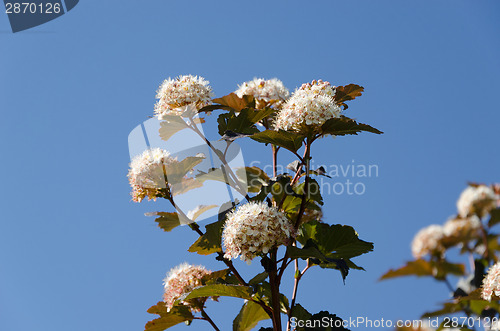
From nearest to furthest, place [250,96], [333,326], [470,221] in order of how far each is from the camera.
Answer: [333,326] < [470,221] < [250,96]

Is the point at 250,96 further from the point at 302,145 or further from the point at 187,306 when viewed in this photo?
the point at 187,306

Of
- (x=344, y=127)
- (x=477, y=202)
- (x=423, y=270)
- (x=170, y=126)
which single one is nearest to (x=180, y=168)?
(x=170, y=126)

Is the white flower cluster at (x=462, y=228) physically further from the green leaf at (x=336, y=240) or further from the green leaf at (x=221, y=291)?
the green leaf at (x=221, y=291)

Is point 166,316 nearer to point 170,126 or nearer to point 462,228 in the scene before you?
point 170,126

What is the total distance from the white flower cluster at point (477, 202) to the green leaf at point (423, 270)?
58cm

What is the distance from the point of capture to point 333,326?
2109 millimetres

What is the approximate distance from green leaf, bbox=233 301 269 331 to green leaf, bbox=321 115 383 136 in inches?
33.8

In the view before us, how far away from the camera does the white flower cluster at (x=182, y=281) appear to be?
2.32m

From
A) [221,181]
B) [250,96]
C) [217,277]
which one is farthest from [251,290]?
[250,96]

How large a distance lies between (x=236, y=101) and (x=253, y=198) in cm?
57

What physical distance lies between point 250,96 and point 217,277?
2.77ft

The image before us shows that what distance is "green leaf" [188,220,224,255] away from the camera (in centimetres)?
211

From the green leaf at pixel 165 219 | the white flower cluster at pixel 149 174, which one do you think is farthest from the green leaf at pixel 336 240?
the white flower cluster at pixel 149 174

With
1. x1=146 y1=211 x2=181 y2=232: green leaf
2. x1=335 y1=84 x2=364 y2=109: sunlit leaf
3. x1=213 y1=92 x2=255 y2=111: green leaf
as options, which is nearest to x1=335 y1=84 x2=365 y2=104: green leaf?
x1=335 y1=84 x2=364 y2=109: sunlit leaf
